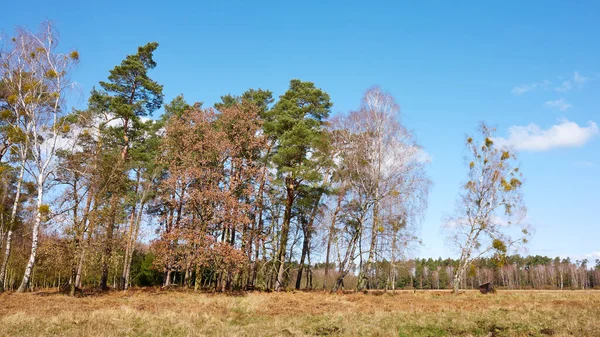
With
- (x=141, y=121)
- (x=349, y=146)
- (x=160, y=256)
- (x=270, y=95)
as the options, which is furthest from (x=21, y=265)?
(x=349, y=146)

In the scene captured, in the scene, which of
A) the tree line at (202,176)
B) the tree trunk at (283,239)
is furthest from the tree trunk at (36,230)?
the tree trunk at (283,239)

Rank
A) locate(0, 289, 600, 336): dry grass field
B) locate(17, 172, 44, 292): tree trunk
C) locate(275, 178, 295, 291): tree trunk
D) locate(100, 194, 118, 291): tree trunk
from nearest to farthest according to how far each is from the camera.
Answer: locate(0, 289, 600, 336): dry grass field < locate(17, 172, 44, 292): tree trunk < locate(100, 194, 118, 291): tree trunk < locate(275, 178, 295, 291): tree trunk

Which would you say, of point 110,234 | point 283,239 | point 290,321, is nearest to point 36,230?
point 110,234

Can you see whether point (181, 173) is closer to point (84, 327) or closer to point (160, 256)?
point (160, 256)

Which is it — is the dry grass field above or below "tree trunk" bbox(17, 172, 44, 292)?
below

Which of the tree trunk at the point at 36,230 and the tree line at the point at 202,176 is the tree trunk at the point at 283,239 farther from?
the tree trunk at the point at 36,230

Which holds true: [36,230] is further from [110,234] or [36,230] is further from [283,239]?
[283,239]

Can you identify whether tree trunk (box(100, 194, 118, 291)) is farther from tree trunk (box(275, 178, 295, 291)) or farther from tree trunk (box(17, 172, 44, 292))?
tree trunk (box(275, 178, 295, 291))

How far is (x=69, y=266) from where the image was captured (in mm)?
22000

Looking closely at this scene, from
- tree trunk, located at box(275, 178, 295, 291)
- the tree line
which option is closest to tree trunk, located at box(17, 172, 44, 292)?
the tree line

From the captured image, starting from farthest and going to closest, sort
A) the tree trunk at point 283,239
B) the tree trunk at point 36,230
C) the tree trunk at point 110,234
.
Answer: the tree trunk at point 283,239
the tree trunk at point 110,234
the tree trunk at point 36,230

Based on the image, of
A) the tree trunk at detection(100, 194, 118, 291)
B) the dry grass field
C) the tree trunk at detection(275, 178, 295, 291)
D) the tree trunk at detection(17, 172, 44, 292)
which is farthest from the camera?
the tree trunk at detection(275, 178, 295, 291)

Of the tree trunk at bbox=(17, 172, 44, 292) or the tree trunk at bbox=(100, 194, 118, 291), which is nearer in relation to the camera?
the tree trunk at bbox=(17, 172, 44, 292)

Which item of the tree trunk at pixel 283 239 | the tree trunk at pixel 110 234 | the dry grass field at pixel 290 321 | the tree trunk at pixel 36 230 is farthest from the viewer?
the tree trunk at pixel 283 239
